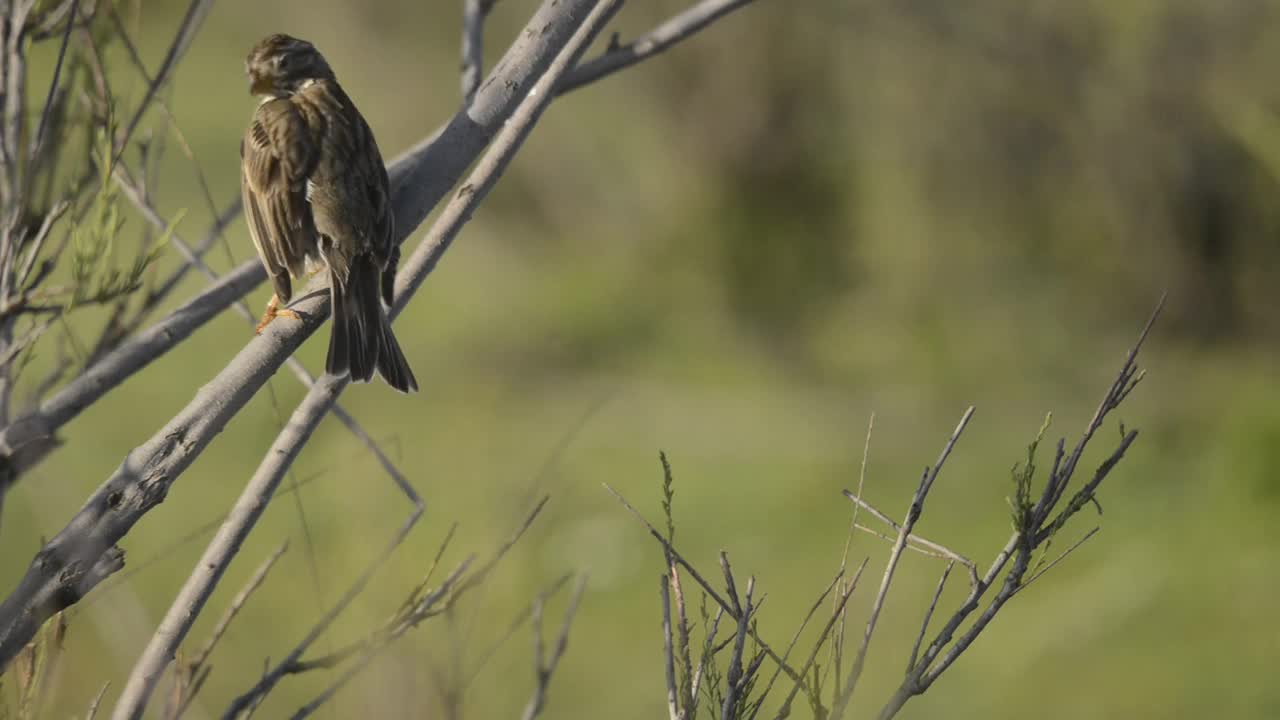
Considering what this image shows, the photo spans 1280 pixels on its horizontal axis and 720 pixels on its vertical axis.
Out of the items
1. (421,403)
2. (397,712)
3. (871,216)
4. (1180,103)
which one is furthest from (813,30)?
(397,712)

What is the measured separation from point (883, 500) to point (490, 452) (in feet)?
3.03

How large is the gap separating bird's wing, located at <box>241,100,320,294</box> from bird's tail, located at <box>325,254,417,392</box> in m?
0.07

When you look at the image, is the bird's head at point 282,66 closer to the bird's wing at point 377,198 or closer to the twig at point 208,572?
the bird's wing at point 377,198

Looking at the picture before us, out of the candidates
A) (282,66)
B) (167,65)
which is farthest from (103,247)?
(282,66)

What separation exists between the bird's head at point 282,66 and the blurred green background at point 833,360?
91cm

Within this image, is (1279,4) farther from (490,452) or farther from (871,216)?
(490,452)

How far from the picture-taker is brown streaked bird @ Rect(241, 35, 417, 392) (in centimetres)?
126

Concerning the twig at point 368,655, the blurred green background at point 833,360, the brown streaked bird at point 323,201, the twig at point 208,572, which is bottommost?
the blurred green background at point 833,360

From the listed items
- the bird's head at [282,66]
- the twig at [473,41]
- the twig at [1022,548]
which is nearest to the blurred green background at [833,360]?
the bird's head at [282,66]

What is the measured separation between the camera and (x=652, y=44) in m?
1.26

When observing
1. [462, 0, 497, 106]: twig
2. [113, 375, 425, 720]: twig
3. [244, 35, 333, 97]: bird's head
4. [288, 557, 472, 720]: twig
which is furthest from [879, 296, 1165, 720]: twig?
[244, 35, 333, 97]: bird's head

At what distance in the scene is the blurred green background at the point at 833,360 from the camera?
2.72 metres

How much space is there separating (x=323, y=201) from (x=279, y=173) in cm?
7

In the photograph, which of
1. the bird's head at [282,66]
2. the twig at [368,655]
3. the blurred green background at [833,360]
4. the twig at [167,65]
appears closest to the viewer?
the twig at [368,655]
